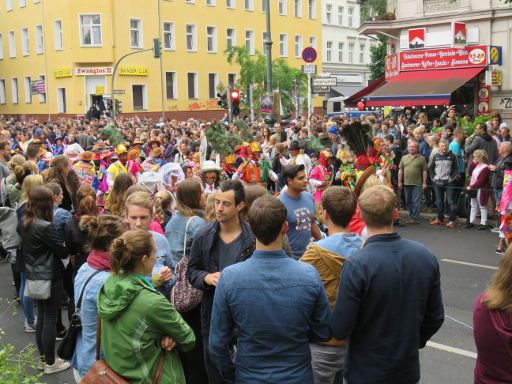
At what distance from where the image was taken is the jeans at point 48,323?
5.77 metres

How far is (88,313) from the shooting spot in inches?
161

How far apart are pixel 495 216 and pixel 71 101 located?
35323mm

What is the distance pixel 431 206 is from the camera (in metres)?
14.9

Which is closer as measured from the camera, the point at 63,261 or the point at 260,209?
the point at 260,209

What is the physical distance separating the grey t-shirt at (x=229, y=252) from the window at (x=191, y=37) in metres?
45.7

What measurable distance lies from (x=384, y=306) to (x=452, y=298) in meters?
5.08

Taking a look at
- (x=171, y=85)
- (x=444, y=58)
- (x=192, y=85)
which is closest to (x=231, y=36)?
(x=192, y=85)

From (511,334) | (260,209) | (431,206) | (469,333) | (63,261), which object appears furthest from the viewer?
(431,206)

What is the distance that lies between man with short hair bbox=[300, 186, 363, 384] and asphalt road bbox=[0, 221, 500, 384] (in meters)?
2.10

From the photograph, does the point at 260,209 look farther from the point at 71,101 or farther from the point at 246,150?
the point at 71,101

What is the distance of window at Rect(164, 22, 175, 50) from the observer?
46741 mm

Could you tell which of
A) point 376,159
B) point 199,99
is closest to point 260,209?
point 376,159

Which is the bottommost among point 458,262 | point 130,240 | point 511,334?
point 458,262

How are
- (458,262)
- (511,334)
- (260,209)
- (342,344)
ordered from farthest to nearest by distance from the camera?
(458,262) < (342,344) < (260,209) < (511,334)
